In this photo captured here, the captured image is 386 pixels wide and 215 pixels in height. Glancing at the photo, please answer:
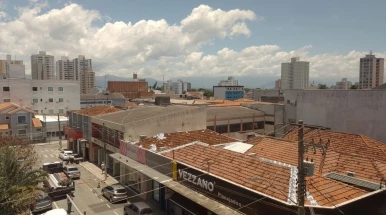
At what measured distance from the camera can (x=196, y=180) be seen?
1962 centimetres

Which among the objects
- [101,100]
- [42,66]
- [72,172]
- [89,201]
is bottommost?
[89,201]

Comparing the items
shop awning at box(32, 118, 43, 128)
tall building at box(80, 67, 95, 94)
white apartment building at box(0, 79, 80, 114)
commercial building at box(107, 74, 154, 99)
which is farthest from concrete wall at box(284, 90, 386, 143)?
tall building at box(80, 67, 95, 94)

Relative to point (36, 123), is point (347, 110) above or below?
above

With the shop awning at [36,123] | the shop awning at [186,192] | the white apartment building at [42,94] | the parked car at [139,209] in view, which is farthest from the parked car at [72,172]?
the white apartment building at [42,94]

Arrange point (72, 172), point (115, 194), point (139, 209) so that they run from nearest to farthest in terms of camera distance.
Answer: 1. point (139, 209)
2. point (115, 194)
3. point (72, 172)

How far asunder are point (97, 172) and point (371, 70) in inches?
6318

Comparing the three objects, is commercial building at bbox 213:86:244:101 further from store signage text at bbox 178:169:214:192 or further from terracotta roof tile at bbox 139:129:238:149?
store signage text at bbox 178:169:214:192

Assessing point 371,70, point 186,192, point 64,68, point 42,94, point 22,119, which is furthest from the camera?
point 64,68

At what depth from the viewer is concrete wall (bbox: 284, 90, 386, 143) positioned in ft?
103

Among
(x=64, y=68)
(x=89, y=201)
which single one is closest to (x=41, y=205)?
(x=89, y=201)

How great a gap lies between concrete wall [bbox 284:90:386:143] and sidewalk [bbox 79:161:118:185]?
24.1 m

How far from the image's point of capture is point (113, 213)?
23.6 m

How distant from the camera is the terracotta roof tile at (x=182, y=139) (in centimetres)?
2833

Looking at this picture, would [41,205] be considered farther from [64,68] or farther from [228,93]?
[64,68]
